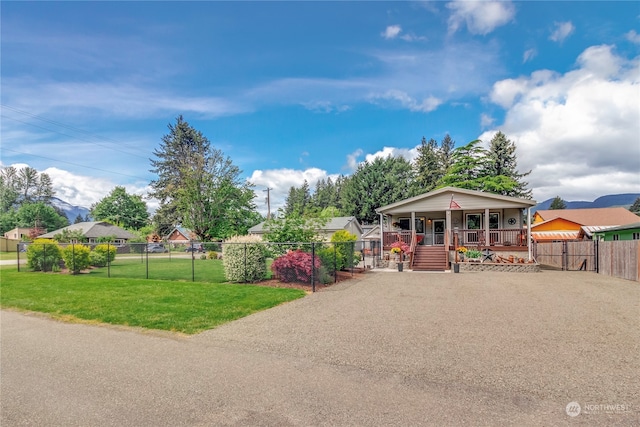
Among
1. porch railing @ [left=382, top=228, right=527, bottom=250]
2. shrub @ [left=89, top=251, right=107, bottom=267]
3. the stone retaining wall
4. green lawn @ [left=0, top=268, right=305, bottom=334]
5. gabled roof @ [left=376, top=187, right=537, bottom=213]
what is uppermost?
gabled roof @ [left=376, top=187, right=537, bottom=213]

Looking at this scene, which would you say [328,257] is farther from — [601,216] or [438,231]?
[601,216]

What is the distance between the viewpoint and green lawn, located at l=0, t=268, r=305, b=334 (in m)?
6.91

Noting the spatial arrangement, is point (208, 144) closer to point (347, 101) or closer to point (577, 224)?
point (347, 101)

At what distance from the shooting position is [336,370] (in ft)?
13.8

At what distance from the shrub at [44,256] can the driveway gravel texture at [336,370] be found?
35.4 feet

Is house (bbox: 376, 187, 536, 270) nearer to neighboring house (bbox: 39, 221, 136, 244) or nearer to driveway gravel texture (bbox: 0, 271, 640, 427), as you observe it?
driveway gravel texture (bbox: 0, 271, 640, 427)

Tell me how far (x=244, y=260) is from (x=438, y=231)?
53.5 ft

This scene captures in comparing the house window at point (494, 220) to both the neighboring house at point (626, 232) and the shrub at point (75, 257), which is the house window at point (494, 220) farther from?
the shrub at point (75, 257)

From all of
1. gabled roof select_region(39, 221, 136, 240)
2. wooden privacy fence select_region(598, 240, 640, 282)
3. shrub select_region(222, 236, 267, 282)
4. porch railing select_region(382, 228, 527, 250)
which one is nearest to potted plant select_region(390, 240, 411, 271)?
porch railing select_region(382, 228, 527, 250)

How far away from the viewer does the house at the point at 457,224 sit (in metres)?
19.2

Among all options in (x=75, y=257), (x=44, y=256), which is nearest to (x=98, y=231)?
(x=44, y=256)

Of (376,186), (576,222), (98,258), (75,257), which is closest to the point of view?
(75,257)

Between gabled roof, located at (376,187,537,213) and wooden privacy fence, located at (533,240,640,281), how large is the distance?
3.12 metres

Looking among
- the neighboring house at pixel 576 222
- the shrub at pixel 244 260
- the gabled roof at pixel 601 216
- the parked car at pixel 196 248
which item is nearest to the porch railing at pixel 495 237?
the shrub at pixel 244 260
